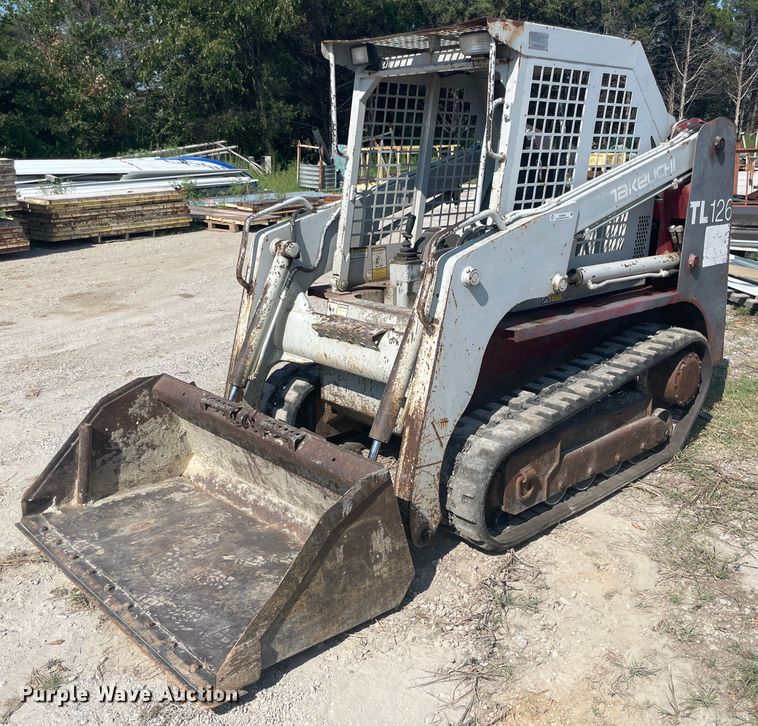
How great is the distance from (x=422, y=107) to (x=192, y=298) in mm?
5122

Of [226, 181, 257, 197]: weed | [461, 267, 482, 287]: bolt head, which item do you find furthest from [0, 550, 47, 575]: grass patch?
[226, 181, 257, 197]: weed

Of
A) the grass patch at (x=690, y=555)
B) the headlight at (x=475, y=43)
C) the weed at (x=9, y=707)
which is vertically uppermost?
the headlight at (x=475, y=43)

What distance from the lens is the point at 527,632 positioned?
345cm

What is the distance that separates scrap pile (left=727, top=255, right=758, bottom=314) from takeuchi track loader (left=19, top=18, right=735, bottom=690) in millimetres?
Answer: 3493

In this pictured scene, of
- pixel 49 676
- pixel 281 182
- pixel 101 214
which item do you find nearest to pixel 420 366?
pixel 49 676

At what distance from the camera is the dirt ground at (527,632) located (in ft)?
9.93

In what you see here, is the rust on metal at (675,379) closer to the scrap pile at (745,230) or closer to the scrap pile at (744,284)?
the scrap pile at (744,284)

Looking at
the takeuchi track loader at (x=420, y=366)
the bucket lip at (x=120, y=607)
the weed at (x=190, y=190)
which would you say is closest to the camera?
the bucket lip at (x=120, y=607)

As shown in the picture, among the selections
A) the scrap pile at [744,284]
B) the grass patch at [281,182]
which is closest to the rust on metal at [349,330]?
the scrap pile at [744,284]

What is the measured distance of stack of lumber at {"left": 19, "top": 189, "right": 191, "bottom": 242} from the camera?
40.9ft

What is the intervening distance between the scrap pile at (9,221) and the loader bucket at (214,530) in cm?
856

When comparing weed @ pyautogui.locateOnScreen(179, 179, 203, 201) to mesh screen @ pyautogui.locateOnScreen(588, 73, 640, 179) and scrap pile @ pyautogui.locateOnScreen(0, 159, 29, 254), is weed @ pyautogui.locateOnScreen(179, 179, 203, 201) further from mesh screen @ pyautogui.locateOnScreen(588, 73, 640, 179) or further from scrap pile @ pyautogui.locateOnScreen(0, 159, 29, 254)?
mesh screen @ pyautogui.locateOnScreen(588, 73, 640, 179)

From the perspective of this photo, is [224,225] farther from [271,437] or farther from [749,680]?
[749,680]

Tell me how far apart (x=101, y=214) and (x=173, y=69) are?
1192 cm
